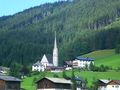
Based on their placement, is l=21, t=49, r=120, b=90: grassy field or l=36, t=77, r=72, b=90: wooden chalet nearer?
l=36, t=77, r=72, b=90: wooden chalet

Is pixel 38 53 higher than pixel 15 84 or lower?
higher

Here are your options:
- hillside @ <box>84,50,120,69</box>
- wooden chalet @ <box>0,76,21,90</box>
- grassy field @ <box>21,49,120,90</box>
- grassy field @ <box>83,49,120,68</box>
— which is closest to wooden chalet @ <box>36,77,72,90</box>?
wooden chalet @ <box>0,76,21,90</box>

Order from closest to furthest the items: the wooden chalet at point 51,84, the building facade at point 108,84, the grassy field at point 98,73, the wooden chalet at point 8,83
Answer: the wooden chalet at point 8,83, the wooden chalet at point 51,84, the building facade at point 108,84, the grassy field at point 98,73

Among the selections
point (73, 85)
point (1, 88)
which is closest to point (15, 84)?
point (1, 88)

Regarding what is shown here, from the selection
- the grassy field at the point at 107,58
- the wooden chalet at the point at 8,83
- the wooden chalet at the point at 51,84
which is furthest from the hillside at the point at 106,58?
the wooden chalet at the point at 8,83

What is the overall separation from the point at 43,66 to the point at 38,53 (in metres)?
42.0

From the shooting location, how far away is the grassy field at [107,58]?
485ft

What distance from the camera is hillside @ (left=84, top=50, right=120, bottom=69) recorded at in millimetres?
147750

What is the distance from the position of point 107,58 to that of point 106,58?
139 cm

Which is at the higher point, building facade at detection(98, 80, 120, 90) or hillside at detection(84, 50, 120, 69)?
hillside at detection(84, 50, 120, 69)

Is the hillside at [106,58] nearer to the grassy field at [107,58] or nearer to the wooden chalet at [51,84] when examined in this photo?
the grassy field at [107,58]

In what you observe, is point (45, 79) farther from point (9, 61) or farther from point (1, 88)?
point (9, 61)

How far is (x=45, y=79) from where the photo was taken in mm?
81938

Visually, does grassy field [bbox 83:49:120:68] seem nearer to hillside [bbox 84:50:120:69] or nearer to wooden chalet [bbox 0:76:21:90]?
hillside [bbox 84:50:120:69]
